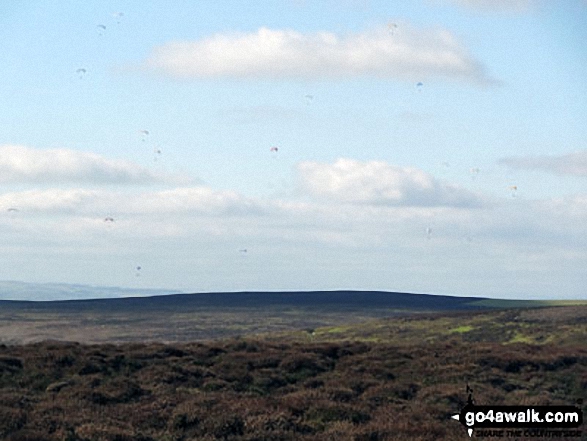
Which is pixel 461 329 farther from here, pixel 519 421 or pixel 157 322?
pixel 157 322

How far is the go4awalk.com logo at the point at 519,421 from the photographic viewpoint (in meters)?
20.2

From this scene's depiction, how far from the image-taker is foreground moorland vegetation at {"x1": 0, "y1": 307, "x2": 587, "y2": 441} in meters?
20.2

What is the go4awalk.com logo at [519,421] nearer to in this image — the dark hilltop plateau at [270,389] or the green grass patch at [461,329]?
the dark hilltop plateau at [270,389]

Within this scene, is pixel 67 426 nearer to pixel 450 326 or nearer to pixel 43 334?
pixel 450 326

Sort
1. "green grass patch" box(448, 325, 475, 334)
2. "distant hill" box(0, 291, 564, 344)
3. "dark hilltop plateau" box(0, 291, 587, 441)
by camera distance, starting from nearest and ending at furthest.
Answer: "dark hilltop plateau" box(0, 291, 587, 441), "green grass patch" box(448, 325, 475, 334), "distant hill" box(0, 291, 564, 344)

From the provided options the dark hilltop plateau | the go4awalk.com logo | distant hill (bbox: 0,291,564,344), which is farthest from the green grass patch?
the go4awalk.com logo

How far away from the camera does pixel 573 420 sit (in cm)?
2181

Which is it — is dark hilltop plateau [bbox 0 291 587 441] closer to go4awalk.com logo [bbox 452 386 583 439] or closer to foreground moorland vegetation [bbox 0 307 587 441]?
foreground moorland vegetation [bbox 0 307 587 441]

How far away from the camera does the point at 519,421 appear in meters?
21.3

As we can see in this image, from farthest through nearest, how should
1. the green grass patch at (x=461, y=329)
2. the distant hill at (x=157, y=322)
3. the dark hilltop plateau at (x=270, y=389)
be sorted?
the distant hill at (x=157, y=322)
the green grass patch at (x=461, y=329)
the dark hilltop plateau at (x=270, y=389)

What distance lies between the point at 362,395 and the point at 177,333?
99.4 m

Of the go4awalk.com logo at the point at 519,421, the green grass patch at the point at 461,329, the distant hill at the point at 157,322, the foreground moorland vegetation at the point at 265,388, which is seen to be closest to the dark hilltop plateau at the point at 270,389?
the foreground moorland vegetation at the point at 265,388

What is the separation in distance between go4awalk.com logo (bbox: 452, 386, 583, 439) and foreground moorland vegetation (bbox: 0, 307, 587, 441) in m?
0.60

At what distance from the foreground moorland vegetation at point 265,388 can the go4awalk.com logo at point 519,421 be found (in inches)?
23.6
